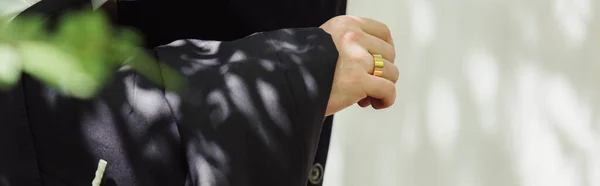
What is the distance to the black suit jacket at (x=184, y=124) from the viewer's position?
492 mm

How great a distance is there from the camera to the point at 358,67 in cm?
58

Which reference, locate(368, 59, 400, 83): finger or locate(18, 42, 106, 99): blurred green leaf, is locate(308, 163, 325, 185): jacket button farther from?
locate(18, 42, 106, 99): blurred green leaf

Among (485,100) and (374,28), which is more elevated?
(374,28)

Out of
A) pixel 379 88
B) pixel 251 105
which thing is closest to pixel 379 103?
pixel 379 88

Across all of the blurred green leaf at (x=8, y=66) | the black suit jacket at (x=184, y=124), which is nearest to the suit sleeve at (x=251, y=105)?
the black suit jacket at (x=184, y=124)

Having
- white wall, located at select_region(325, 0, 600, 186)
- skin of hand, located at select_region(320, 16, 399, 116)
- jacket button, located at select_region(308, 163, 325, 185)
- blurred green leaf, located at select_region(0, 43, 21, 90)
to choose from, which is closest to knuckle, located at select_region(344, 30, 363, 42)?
skin of hand, located at select_region(320, 16, 399, 116)

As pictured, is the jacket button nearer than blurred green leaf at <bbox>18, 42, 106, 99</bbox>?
No

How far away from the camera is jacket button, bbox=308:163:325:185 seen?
68 cm

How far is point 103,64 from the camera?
0.51 m

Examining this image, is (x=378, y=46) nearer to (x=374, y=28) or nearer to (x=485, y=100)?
(x=374, y=28)

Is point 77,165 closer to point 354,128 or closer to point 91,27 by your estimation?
point 91,27

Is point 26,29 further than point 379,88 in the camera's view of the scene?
No

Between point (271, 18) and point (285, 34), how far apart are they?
5.3 inches

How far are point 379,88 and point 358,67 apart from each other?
0.03 metres
